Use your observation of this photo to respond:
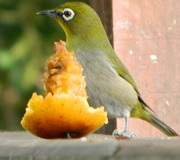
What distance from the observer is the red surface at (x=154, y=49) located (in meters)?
4.46

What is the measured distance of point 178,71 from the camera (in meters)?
4.53

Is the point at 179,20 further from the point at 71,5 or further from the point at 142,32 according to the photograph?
the point at 71,5

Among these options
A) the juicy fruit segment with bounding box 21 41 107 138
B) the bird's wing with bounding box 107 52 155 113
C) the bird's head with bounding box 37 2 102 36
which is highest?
the bird's head with bounding box 37 2 102 36

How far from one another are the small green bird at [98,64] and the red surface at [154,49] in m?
0.23

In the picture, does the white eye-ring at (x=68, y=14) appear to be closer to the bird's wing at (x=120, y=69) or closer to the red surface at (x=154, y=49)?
the bird's wing at (x=120, y=69)

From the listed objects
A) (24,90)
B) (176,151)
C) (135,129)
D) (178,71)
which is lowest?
(24,90)

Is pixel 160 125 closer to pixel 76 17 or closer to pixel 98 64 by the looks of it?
pixel 98 64

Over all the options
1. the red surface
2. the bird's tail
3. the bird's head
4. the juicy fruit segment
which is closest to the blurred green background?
the bird's head

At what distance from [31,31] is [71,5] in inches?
167

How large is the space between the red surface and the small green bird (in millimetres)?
231

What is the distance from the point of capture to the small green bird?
15.8ft

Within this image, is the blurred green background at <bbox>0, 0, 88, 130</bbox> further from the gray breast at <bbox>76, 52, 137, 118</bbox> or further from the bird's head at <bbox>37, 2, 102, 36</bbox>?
the gray breast at <bbox>76, 52, 137, 118</bbox>

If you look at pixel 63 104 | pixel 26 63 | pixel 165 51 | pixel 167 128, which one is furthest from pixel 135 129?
pixel 26 63

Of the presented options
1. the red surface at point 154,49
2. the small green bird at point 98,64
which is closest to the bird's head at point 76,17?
the small green bird at point 98,64
